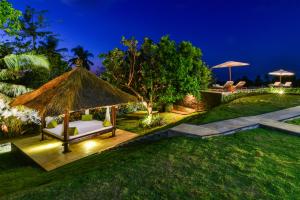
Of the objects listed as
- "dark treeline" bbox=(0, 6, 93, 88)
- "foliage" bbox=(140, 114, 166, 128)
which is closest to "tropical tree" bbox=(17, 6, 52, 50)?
"dark treeline" bbox=(0, 6, 93, 88)

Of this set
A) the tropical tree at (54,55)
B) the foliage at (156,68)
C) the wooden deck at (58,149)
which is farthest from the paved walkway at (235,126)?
the tropical tree at (54,55)

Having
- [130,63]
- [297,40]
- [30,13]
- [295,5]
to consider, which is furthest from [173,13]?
[130,63]

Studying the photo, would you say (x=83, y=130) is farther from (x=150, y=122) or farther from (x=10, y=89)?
(x=10, y=89)

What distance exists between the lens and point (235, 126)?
6.97 m

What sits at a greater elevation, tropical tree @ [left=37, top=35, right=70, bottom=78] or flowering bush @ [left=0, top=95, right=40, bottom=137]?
tropical tree @ [left=37, top=35, right=70, bottom=78]

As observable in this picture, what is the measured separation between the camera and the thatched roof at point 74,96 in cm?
768

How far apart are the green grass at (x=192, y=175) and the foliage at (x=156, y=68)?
301 inches

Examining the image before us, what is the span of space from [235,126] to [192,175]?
3.45m

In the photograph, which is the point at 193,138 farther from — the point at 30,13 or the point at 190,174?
the point at 30,13

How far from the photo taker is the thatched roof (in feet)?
25.2

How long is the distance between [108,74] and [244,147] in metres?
10.00

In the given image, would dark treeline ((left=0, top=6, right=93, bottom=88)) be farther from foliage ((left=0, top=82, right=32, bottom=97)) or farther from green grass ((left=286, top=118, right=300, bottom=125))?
green grass ((left=286, top=118, right=300, bottom=125))

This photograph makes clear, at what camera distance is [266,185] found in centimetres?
376

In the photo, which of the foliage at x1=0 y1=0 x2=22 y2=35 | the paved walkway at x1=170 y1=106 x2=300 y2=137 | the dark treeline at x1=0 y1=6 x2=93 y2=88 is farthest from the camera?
the dark treeline at x1=0 y1=6 x2=93 y2=88
